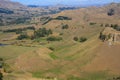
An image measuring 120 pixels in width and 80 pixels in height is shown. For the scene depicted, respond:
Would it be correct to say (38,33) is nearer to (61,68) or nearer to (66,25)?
(66,25)

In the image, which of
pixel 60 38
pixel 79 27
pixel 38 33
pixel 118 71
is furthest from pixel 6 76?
pixel 79 27

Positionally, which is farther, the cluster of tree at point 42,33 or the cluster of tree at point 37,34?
the cluster of tree at point 42,33

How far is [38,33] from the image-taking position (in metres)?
164

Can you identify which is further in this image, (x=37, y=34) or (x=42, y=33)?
(x=42, y=33)

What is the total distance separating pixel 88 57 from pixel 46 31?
76.2 meters

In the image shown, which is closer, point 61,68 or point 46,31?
point 61,68

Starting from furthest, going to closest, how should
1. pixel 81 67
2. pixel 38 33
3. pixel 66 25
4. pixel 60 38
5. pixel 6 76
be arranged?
1. pixel 66 25
2. pixel 38 33
3. pixel 60 38
4. pixel 81 67
5. pixel 6 76

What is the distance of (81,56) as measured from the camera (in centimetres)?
9406

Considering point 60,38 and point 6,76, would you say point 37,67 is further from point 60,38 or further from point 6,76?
point 60,38

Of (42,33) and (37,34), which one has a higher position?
(42,33)

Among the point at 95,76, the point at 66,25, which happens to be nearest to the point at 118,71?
the point at 95,76

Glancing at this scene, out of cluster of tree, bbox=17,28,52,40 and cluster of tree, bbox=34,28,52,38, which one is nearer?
cluster of tree, bbox=17,28,52,40

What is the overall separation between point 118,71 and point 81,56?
14100 millimetres

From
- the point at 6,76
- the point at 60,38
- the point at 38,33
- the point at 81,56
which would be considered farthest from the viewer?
the point at 38,33
